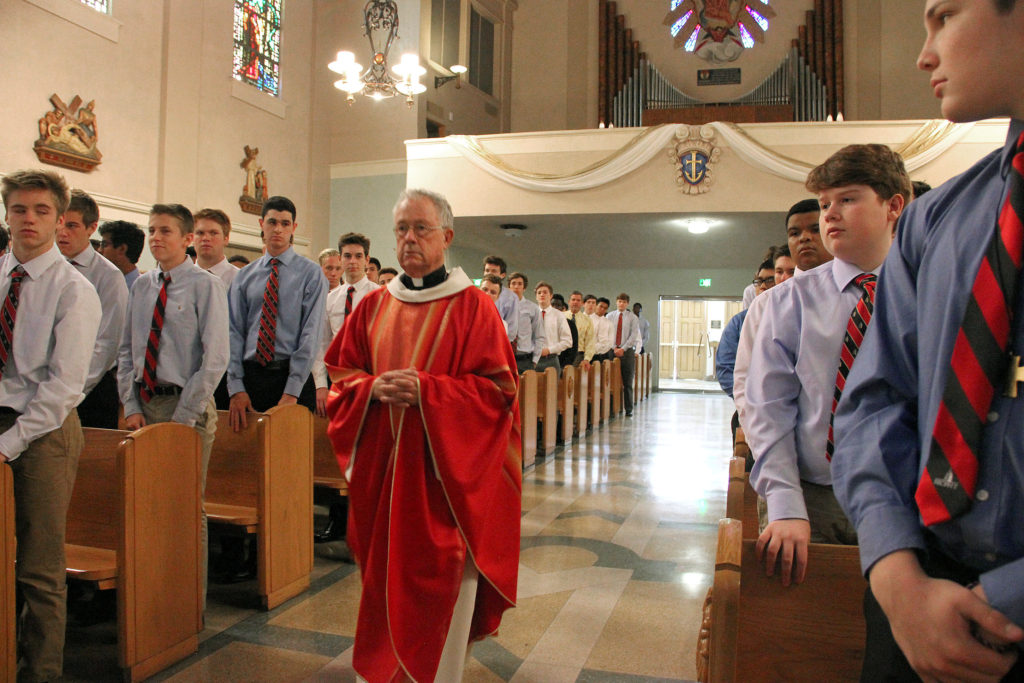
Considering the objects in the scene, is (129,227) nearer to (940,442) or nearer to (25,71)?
(940,442)

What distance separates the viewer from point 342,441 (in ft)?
7.17

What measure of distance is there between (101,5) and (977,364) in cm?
1053

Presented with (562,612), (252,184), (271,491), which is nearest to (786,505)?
(562,612)

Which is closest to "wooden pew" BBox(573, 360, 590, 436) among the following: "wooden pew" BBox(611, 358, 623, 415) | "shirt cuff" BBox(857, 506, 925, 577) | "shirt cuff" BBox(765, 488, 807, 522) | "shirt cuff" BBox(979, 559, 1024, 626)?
"wooden pew" BBox(611, 358, 623, 415)

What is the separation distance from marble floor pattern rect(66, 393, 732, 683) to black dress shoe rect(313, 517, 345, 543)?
27cm

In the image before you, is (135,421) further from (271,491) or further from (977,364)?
(977,364)

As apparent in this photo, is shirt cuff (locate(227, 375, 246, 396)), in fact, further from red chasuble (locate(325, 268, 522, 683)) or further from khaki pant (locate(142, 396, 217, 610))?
red chasuble (locate(325, 268, 522, 683))

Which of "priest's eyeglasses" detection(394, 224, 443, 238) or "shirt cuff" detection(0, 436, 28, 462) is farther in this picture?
"priest's eyeglasses" detection(394, 224, 443, 238)

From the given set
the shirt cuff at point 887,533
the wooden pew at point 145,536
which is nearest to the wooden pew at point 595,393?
the wooden pew at point 145,536

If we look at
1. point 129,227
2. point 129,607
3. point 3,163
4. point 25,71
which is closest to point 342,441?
point 129,607

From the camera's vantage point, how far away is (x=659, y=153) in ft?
34.7

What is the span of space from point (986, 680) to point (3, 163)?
908 centimetres

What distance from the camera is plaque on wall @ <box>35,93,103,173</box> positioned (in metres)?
8.02

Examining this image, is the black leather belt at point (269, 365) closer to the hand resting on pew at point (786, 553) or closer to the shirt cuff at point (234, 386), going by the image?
the shirt cuff at point (234, 386)
